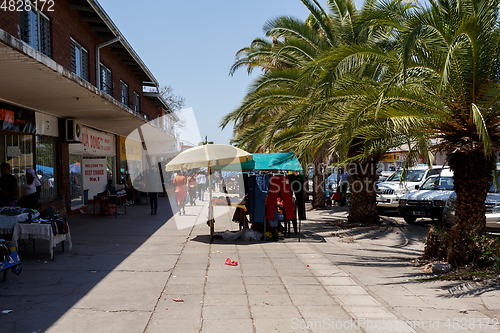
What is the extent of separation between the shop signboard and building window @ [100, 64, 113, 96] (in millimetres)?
5233

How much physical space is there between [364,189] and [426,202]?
190cm

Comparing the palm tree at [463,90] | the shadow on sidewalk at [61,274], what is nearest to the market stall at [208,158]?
the shadow on sidewalk at [61,274]

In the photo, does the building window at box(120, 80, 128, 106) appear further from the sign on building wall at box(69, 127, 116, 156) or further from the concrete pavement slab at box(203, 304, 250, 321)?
A: the concrete pavement slab at box(203, 304, 250, 321)

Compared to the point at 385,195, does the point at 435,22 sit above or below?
above

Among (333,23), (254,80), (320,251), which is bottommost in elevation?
(320,251)

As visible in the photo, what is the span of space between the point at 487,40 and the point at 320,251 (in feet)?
15.9

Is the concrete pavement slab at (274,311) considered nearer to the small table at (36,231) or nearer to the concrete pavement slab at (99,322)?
the concrete pavement slab at (99,322)

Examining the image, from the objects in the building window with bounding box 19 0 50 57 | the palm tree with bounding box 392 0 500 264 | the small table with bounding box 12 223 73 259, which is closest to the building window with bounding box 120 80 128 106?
the building window with bounding box 19 0 50 57

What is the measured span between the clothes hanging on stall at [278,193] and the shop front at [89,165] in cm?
854

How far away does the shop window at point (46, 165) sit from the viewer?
37.2ft

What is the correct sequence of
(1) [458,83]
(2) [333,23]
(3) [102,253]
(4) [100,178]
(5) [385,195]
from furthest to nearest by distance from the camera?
(4) [100,178] < (5) [385,195] < (2) [333,23] < (3) [102,253] < (1) [458,83]

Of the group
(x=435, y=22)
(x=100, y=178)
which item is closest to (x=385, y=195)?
(x=435, y=22)

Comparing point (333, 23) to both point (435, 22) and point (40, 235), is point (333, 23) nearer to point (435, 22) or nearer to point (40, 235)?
point (435, 22)

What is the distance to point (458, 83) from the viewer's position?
20.0 feet
